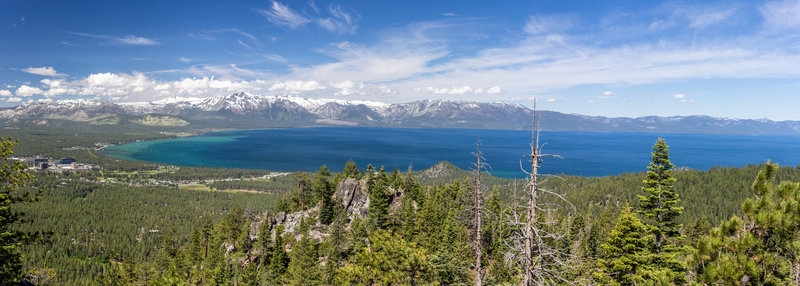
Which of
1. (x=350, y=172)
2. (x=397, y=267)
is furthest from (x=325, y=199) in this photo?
(x=397, y=267)

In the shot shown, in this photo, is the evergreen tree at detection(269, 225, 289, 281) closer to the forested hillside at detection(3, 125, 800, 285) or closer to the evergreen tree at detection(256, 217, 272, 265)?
the forested hillside at detection(3, 125, 800, 285)

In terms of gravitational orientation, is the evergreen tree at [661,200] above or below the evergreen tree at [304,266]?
above

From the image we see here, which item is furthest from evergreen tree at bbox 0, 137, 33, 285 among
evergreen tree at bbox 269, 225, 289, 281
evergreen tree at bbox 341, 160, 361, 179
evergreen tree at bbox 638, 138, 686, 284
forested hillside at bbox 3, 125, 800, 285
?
evergreen tree at bbox 341, 160, 361, 179

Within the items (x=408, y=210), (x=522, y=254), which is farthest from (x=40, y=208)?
(x=522, y=254)

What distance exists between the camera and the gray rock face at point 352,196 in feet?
243

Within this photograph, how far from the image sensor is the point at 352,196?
75.8m

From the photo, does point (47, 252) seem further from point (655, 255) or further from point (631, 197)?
point (631, 197)

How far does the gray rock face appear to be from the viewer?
243 ft

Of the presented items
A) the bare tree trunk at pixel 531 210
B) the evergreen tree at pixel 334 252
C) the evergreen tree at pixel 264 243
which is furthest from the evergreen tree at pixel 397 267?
the evergreen tree at pixel 264 243

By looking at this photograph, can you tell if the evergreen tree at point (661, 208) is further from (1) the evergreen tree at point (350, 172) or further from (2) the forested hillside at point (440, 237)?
(1) the evergreen tree at point (350, 172)

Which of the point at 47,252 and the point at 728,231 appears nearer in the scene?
the point at 728,231

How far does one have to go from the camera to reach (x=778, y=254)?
13641 millimetres

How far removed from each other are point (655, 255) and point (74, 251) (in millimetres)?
187915

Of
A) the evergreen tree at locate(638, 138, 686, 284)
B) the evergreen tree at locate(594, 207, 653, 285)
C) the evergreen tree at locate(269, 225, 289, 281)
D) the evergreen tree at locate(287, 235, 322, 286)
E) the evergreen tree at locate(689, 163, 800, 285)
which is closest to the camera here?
the evergreen tree at locate(689, 163, 800, 285)
